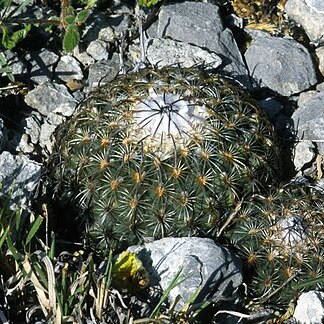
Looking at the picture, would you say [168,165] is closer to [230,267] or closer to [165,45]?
[230,267]

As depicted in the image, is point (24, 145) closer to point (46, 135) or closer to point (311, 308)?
point (46, 135)

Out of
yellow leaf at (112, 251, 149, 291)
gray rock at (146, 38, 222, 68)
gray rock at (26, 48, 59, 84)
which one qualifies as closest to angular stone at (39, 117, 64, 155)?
gray rock at (26, 48, 59, 84)

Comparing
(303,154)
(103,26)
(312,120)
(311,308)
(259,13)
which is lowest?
(311,308)

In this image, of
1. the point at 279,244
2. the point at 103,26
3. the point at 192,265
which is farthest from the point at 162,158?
the point at 103,26

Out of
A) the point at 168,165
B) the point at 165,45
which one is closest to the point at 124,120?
the point at 168,165

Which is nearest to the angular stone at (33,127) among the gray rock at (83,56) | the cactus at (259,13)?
the gray rock at (83,56)

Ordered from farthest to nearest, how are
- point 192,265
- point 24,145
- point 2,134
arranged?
point 24,145, point 2,134, point 192,265

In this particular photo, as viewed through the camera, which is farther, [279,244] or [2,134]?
[2,134]
